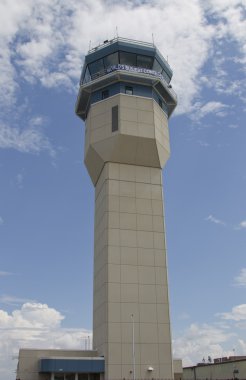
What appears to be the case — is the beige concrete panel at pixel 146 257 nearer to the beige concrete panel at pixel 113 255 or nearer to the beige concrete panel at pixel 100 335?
the beige concrete panel at pixel 113 255

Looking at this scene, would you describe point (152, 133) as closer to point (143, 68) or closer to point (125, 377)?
point (143, 68)

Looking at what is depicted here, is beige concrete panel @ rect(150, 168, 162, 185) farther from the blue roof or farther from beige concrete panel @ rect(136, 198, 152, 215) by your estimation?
the blue roof

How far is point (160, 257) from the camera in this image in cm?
4934

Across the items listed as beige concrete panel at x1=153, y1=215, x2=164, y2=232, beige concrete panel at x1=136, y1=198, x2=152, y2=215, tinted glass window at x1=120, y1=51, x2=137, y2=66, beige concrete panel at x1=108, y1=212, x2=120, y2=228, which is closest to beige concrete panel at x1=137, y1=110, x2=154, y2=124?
tinted glass window at x1=120, y1=51, x2=137, y2=66

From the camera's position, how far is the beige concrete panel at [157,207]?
2035 inches

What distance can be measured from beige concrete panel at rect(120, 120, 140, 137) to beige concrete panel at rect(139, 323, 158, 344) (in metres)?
21.8

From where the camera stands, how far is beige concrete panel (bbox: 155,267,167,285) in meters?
48.1

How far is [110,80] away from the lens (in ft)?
182

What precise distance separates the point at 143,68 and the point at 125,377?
121 feet

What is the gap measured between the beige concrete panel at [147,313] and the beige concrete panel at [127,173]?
14.9m

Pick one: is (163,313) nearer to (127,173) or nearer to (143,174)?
(143,174)

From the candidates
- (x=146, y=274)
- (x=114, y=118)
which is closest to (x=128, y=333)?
(x=146, y=274)

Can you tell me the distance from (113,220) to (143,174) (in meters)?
7.35

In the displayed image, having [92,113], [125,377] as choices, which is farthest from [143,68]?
[125,377]
